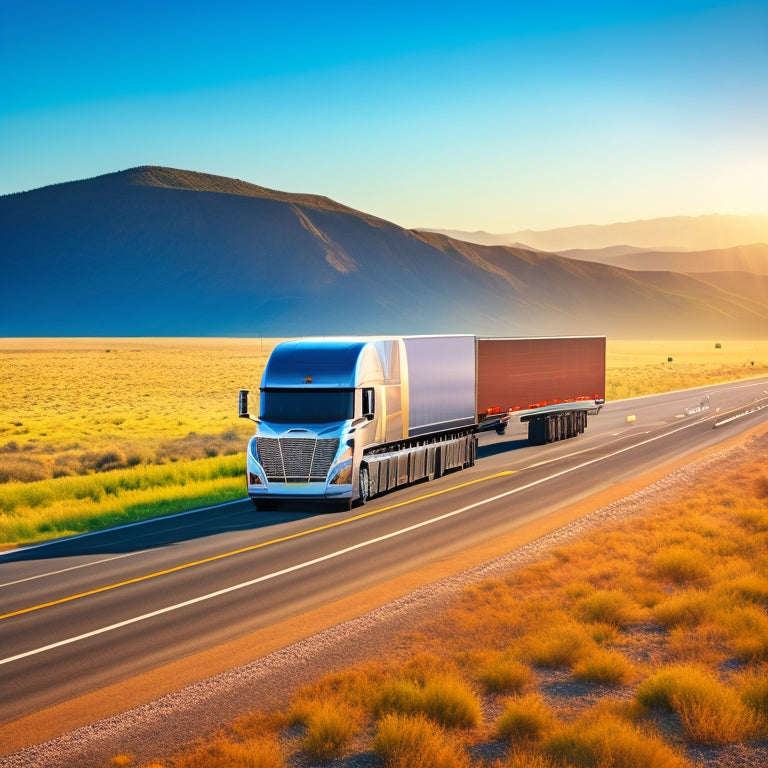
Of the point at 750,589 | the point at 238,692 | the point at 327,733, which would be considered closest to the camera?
the point at 327,733

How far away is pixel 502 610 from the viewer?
48.0 feet

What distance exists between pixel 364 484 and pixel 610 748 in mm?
16805

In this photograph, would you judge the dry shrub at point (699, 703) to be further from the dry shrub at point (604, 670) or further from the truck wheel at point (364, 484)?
the truck wheel at point (364, 484)

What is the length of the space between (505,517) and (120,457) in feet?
59.9

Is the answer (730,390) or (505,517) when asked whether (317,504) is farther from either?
(730,390)

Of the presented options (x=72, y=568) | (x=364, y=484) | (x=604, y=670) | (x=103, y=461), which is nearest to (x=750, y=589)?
(x=604, y=670)

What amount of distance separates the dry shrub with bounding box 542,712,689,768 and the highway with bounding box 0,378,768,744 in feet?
18.3

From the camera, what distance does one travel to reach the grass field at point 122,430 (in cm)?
2770

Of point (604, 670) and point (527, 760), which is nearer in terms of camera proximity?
point (527, 760)

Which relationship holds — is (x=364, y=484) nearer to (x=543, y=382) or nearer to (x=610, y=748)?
(x=543, y=382)

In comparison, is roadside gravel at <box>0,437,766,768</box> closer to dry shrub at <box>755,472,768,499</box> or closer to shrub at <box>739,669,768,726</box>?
shrub at <box>739,669,768,726</box>

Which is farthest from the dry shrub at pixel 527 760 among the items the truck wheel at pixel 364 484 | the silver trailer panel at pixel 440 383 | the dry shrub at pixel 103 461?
the dry shrub at pixel 103 461

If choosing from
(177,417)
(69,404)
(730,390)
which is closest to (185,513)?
(177,417)

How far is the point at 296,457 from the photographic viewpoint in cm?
2411
